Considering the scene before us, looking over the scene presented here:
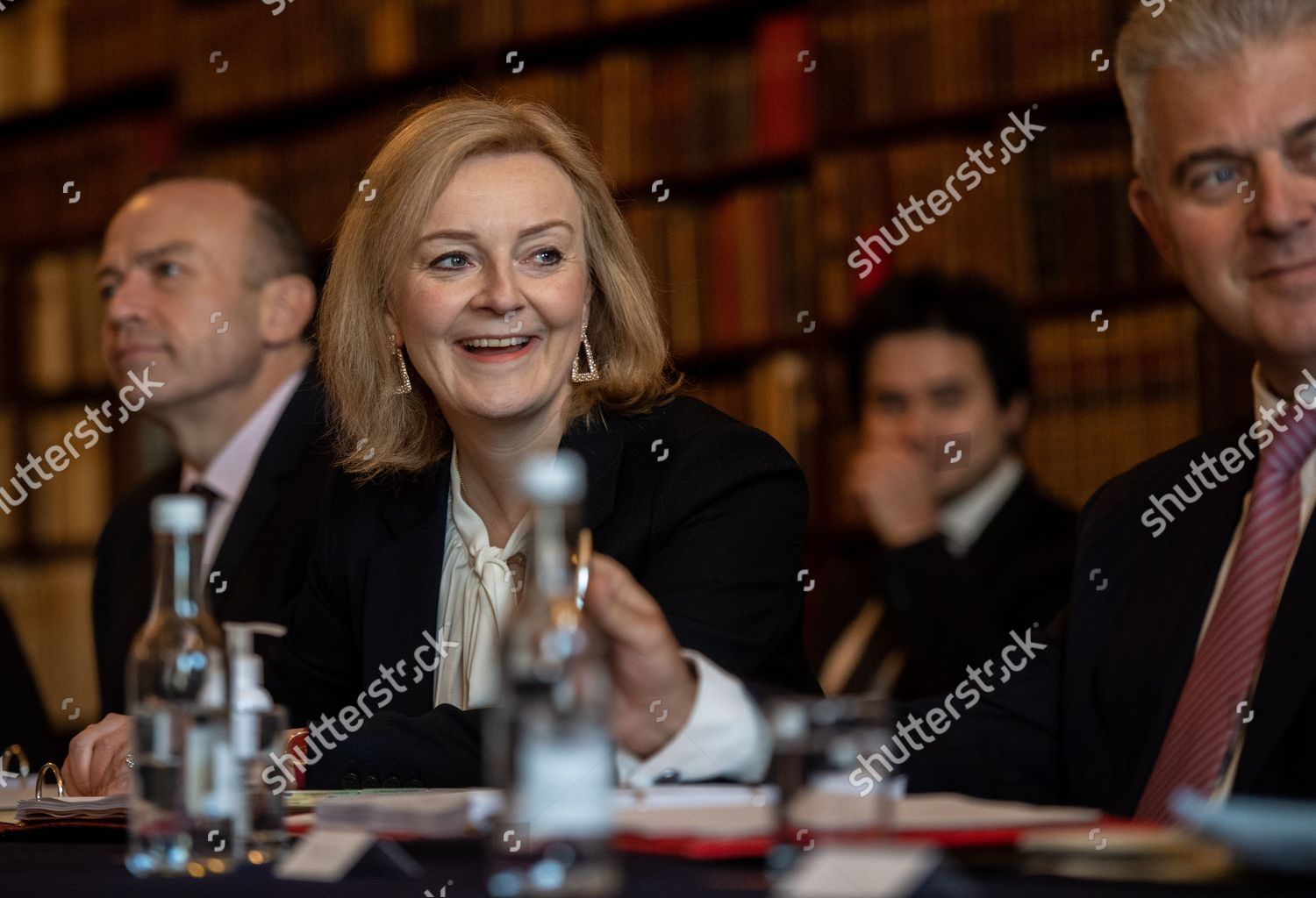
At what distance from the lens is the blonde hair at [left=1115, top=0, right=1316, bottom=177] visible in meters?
1.61

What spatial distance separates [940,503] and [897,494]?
0.40 ft

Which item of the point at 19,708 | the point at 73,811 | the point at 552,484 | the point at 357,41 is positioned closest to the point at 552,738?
the point at 552,484

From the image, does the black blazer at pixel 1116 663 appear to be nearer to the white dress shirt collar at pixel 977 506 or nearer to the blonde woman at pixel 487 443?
the blonde woman at pixel 487 443

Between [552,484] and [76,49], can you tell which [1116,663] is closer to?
[552,484]

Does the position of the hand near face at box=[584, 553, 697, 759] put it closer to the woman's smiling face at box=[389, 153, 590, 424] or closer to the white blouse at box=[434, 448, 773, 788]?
the white blouse at box=[434, 448, 773, 788]

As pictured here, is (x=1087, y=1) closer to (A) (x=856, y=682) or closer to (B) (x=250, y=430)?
(A) (x=856, y=682)

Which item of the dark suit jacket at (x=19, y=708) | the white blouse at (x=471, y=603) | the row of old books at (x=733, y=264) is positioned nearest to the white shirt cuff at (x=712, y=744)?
the white blouse at (x=471, y=603)

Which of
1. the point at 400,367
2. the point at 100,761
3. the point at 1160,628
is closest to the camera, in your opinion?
the point at 1160,628

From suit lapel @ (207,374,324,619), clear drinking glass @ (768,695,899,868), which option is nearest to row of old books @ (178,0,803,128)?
suit lapel @ (207,374,324,619)

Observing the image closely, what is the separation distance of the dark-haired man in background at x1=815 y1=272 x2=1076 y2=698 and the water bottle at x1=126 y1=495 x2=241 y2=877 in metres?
2.02

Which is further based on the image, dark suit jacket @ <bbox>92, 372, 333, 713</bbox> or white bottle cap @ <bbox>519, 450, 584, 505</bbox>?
dark suit jacket @ <bbox>92, 372, 333, 713</bbox>

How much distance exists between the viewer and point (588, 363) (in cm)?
214

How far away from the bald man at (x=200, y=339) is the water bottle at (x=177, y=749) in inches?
72.2

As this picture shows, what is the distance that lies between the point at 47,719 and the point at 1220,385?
6.79 feet
